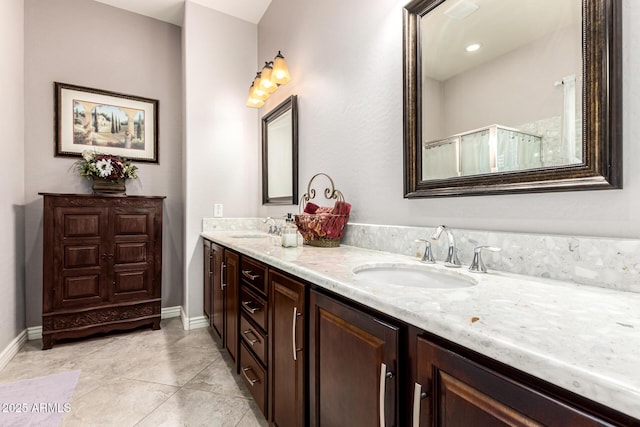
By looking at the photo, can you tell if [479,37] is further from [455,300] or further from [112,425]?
[112,425]

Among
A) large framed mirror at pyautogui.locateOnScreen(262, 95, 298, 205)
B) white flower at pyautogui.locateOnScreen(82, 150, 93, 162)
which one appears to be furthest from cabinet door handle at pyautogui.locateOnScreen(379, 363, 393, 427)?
white flower at pyautogui.locateOnScreen(82, 150, 93, 162)

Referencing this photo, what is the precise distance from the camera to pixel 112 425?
1.47m

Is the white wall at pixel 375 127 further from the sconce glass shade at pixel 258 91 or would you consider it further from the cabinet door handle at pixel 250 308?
the cabinet door handle at pixel 250 308

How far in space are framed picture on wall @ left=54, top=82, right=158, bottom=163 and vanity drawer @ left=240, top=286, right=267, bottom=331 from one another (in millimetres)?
2040

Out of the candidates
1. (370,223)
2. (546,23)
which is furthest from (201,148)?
(546,23)

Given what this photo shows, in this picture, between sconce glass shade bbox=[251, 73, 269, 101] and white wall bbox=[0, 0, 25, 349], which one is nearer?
white wall bbox=[0, 0, 25, 349]

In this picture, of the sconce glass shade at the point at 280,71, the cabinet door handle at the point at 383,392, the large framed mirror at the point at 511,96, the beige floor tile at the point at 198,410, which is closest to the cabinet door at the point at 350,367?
the cabinet door handle at the point at 383,392

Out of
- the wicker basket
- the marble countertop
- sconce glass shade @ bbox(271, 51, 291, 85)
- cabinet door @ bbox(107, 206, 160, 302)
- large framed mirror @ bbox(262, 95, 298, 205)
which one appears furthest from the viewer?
cabinet door @ bbox(107, 206, 160, 302)

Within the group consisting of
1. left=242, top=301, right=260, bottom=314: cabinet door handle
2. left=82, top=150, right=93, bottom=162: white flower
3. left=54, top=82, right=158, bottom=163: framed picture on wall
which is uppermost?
left=54, top=82, right=158, bottom=163: framed picture on wall

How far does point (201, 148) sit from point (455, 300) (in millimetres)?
2674

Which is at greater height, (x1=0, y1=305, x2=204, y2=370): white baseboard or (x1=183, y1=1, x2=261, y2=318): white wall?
(x1=183, y1=1, x2=261, y2=318): white wall

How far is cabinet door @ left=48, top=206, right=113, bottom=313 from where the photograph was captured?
2.25 m

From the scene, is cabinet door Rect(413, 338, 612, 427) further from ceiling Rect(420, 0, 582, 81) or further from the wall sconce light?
the wall sconce light

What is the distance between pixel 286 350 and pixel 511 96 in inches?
47.2
